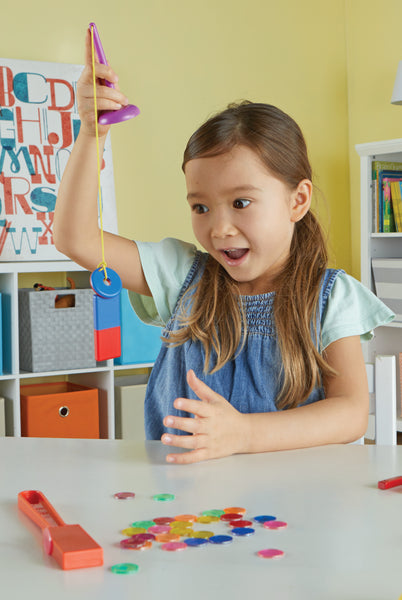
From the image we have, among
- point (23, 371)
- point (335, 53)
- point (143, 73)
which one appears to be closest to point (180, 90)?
point (143, 73)

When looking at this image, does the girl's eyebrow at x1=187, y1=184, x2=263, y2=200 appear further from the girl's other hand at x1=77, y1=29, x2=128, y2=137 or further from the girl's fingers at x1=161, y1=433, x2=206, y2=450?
the girl's fingers at x1=161, y1=433, x2=206, y2=450

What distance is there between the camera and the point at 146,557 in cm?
53

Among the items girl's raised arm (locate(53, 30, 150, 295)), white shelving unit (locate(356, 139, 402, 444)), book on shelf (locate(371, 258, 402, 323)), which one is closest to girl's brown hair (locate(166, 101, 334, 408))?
girl's raised arm (locate(53, 30, 150, 295))

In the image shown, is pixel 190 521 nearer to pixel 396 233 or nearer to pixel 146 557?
pixel 146 557

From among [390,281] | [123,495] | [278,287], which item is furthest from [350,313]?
[390,281]

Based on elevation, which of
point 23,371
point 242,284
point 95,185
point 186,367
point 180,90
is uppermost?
point 180,90

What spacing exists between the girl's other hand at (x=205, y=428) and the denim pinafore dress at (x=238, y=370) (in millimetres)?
247

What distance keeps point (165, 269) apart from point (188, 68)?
215 centimetres

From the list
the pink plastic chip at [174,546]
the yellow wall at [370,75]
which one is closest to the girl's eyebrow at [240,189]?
the pink plastic chip at [174,546]

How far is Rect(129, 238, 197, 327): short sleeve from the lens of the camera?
1.19 meters

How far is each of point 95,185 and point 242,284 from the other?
0.89 feet

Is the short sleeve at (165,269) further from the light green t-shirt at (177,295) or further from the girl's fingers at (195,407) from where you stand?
the girl's fingers at (195,407)

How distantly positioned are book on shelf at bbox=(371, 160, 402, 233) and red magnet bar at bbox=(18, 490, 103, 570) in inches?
106

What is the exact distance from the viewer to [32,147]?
279cm
